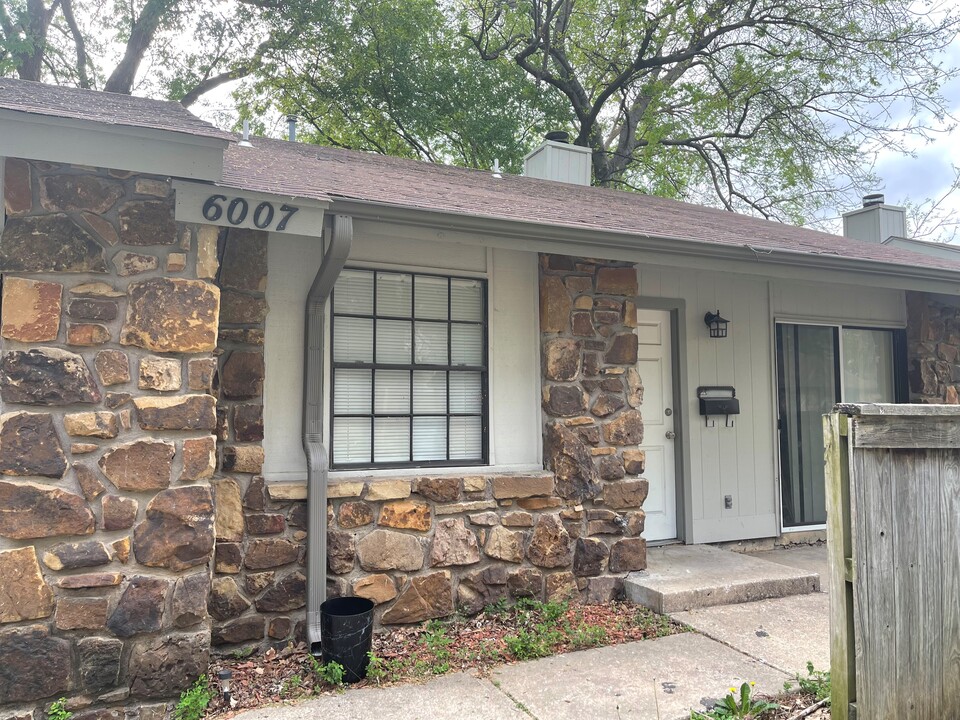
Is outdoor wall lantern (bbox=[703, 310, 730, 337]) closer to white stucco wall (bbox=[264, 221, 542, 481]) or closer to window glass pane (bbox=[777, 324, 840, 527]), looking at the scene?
window glass pane (bbox=[777, 324, 840, 527])

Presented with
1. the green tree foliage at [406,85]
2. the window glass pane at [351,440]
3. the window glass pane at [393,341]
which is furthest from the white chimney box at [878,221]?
the window glass pane at [351,440]

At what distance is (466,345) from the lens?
4566 mm

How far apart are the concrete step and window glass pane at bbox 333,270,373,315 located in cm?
257

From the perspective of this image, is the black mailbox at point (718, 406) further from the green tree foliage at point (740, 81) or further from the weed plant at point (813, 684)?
the green tree foliage at point (740, 81)

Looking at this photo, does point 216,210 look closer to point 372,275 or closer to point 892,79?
point 372,275

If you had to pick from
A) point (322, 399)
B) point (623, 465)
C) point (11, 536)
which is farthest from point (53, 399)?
point (623, 465)

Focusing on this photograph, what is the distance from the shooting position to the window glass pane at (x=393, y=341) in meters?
4.31

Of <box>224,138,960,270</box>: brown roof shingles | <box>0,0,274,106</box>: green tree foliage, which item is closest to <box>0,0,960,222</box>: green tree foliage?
<box>0,0,274,106</box>: green tree foliage

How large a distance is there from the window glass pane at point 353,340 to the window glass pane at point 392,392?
0.51 ft

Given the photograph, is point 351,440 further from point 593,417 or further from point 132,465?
point 593,417

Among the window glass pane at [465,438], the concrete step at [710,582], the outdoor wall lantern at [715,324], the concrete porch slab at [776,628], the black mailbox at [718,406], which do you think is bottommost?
the concrete porch slab at [776,628]

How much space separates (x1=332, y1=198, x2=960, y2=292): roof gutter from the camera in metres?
3.65

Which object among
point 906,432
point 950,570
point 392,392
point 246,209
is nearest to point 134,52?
point 392,392

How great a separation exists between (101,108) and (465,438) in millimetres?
2790
